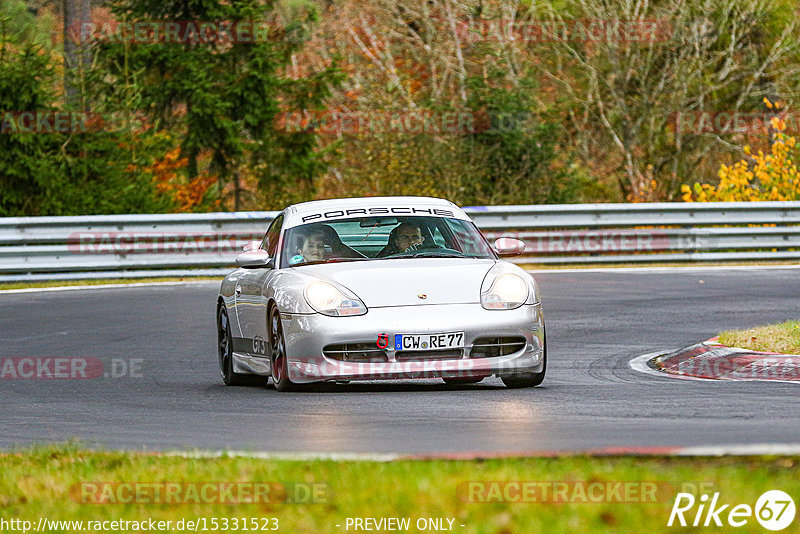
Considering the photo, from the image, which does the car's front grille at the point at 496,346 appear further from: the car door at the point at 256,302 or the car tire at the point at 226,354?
the car tire at the point at 226,354

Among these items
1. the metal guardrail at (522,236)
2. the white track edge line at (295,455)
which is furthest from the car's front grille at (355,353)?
the metal guardrail at (522,236)

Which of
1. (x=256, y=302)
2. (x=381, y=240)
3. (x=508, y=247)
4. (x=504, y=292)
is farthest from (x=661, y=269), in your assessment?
(x=504, y=292)

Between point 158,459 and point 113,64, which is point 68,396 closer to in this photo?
point 158,459

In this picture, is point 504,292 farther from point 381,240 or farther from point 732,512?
point 732,512

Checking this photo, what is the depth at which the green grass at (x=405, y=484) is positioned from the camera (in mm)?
5480

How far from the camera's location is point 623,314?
17.2m

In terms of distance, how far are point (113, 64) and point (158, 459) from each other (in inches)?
1037

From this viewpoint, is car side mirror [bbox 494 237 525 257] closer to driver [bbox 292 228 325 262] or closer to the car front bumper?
the car front bumper

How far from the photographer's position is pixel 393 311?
10438 millimetres

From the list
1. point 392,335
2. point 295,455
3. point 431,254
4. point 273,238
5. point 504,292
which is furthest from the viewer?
point 273,238

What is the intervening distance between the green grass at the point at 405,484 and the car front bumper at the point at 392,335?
10.3 feet

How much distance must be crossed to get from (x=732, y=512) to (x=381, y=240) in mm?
6547

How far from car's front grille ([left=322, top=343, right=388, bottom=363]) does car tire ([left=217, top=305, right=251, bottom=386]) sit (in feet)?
6.33

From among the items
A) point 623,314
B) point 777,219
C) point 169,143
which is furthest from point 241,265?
point 169,143
